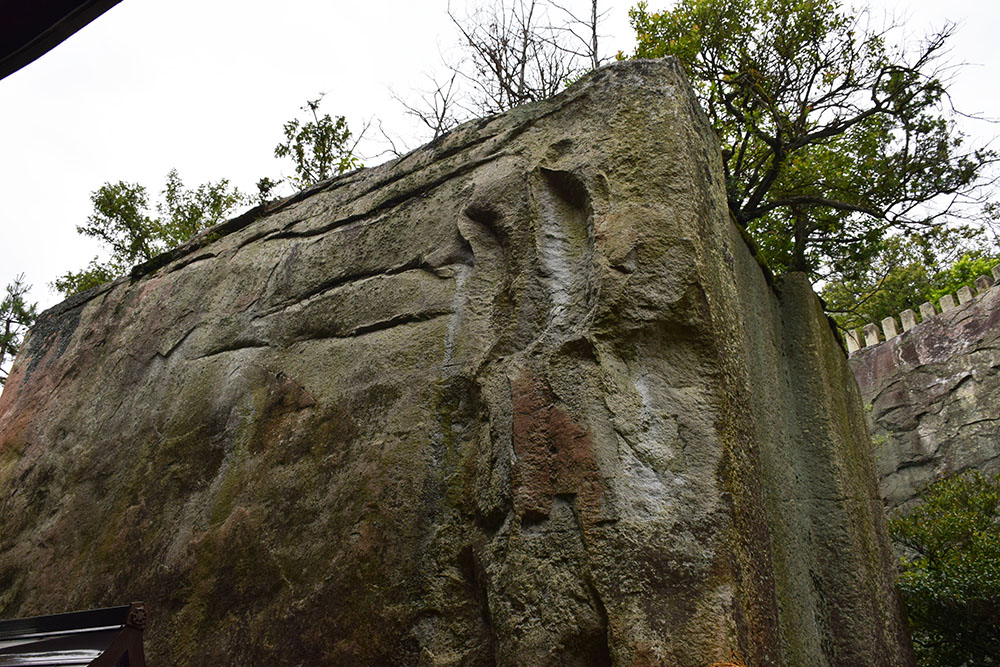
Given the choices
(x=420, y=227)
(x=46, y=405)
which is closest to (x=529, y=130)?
(x=420, y=227)

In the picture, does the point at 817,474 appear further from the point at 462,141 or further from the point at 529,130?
the point at 462,141

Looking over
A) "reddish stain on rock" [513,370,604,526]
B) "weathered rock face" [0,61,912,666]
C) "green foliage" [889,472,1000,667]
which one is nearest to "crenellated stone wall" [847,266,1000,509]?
"green foliage" [889,472,1000,667]

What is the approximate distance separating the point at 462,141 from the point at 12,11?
5.47 ft

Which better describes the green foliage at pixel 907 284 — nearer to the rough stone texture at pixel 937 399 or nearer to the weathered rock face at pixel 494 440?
the rough stone texture at pixel 937 399

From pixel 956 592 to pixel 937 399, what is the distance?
19.9 feet

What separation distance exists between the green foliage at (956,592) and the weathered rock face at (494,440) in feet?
7.63

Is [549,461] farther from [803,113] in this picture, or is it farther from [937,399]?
[937,399]

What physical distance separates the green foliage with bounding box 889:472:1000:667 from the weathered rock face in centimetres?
232

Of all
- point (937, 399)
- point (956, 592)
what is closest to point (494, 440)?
point (956, 592)

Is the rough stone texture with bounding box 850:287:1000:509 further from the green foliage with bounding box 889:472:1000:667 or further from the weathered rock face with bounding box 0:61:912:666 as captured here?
the weathered rock face with bounding box 0:61:912:666

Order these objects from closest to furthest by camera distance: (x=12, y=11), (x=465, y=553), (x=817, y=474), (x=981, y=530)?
(x=12, y=11)
(x=465, y=553)
(x=817, y=474)
(x=981, y=530)

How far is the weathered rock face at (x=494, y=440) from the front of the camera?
1.92 m

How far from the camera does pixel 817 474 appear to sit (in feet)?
9.21

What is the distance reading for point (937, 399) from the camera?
10203mm
